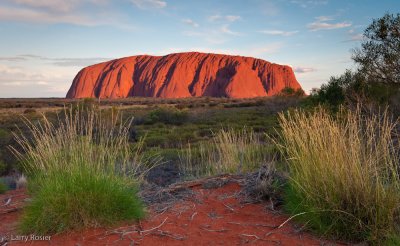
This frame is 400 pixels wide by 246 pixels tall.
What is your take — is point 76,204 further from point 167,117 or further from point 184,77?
point 184,77

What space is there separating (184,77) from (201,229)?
368 ft

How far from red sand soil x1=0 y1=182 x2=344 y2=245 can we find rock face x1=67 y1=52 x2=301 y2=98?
101 meters

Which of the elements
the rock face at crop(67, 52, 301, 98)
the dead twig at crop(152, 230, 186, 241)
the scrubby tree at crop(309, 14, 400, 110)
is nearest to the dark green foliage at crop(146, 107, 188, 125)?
Answer: the scrubby tree at crop(309, 14, 400, 110)

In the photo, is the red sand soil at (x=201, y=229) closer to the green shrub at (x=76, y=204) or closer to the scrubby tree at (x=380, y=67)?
the green shrub at (x=76, y=204)

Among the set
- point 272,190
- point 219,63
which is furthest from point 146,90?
point 272,190

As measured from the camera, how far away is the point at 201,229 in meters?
4.42

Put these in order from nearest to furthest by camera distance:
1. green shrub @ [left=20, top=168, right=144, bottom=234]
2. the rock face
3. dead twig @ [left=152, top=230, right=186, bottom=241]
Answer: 1. dead twig @ [left=152, top=230, right=186, bottom=241]
2. green shrub @ [left=20, top=168, right=144, bottom=234]
3. the rock face

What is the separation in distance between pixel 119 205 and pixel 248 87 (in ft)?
353

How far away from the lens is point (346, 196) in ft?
13.7

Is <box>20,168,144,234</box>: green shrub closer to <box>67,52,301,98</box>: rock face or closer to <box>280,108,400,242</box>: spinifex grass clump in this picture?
<box>280,108,400,242</box>: spinifex grass clump

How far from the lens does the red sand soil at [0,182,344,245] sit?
4.11m

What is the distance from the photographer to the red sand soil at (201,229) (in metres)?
4.11

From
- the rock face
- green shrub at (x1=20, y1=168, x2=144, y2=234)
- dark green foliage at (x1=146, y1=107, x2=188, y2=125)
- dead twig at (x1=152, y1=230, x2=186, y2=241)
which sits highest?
the rock face

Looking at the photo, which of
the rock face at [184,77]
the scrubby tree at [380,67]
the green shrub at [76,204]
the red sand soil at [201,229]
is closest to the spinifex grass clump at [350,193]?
the red sand soil at [201,229]
